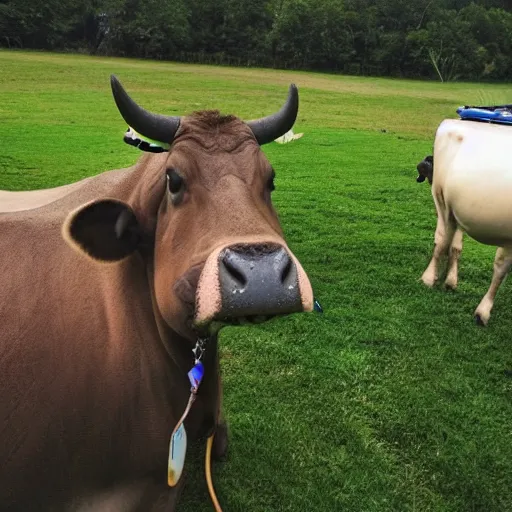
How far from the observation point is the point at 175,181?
224cm

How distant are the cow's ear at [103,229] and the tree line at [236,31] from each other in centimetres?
3802

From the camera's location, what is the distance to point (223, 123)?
94.0 inches


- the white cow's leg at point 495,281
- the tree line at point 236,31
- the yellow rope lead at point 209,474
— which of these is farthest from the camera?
the tree line at point 236,31

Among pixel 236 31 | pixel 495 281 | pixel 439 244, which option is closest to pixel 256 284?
pixel 495 281

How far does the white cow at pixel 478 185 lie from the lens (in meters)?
4.55

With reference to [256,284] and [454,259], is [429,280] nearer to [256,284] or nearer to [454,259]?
[454,259]

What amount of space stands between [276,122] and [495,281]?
337 cm

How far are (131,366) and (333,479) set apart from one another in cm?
153

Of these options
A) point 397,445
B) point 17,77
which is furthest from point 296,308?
point 17,77

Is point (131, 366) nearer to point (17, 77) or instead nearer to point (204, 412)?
point (204, 412)

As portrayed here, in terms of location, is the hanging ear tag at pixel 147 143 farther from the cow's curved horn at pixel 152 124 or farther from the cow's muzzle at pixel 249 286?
the cow's muzzle at pixel 249 286

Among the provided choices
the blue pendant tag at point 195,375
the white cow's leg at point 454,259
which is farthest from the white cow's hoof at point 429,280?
the blue pendant tag at point 195,375

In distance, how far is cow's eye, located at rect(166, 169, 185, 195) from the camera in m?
2.23

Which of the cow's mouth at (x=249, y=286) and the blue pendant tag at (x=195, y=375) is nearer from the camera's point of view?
the cow's mouth at (x=249, y=286)
